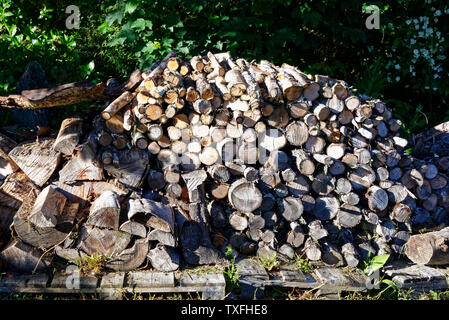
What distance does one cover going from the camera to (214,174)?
3148 mm

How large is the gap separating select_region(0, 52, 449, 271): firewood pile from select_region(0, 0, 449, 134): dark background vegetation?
871 millimetres

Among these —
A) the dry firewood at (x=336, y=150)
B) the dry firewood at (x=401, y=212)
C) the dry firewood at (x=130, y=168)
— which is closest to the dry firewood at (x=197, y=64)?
the dry firewood at (x=130, y=168)

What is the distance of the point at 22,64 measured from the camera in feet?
14.5

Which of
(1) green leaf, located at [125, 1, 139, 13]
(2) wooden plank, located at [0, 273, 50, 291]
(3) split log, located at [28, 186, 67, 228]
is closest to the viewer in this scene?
(2) wooden plank, located at [0, 273, 50, 291]

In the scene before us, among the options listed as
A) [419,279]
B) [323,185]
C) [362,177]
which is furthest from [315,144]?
[419,279]

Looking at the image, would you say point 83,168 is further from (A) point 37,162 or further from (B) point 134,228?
(B) point 134,228

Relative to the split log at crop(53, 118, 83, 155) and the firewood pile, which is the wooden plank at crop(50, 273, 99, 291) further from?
the split log at crop(53, 118, 83, 155)

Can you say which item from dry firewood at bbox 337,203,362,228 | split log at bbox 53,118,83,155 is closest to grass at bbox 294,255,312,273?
dry firewood at bbox 337,203,362,228

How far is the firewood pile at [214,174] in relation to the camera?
2.92 meters

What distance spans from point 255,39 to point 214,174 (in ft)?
6.14

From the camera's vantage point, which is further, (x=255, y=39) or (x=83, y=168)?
(x=255, y=39)

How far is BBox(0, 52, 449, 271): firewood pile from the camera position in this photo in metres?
2.92

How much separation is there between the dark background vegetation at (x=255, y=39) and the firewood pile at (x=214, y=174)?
2.86ft

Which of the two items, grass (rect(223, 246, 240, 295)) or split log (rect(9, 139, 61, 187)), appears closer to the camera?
grass (rect(223, 246, 240, 295))
